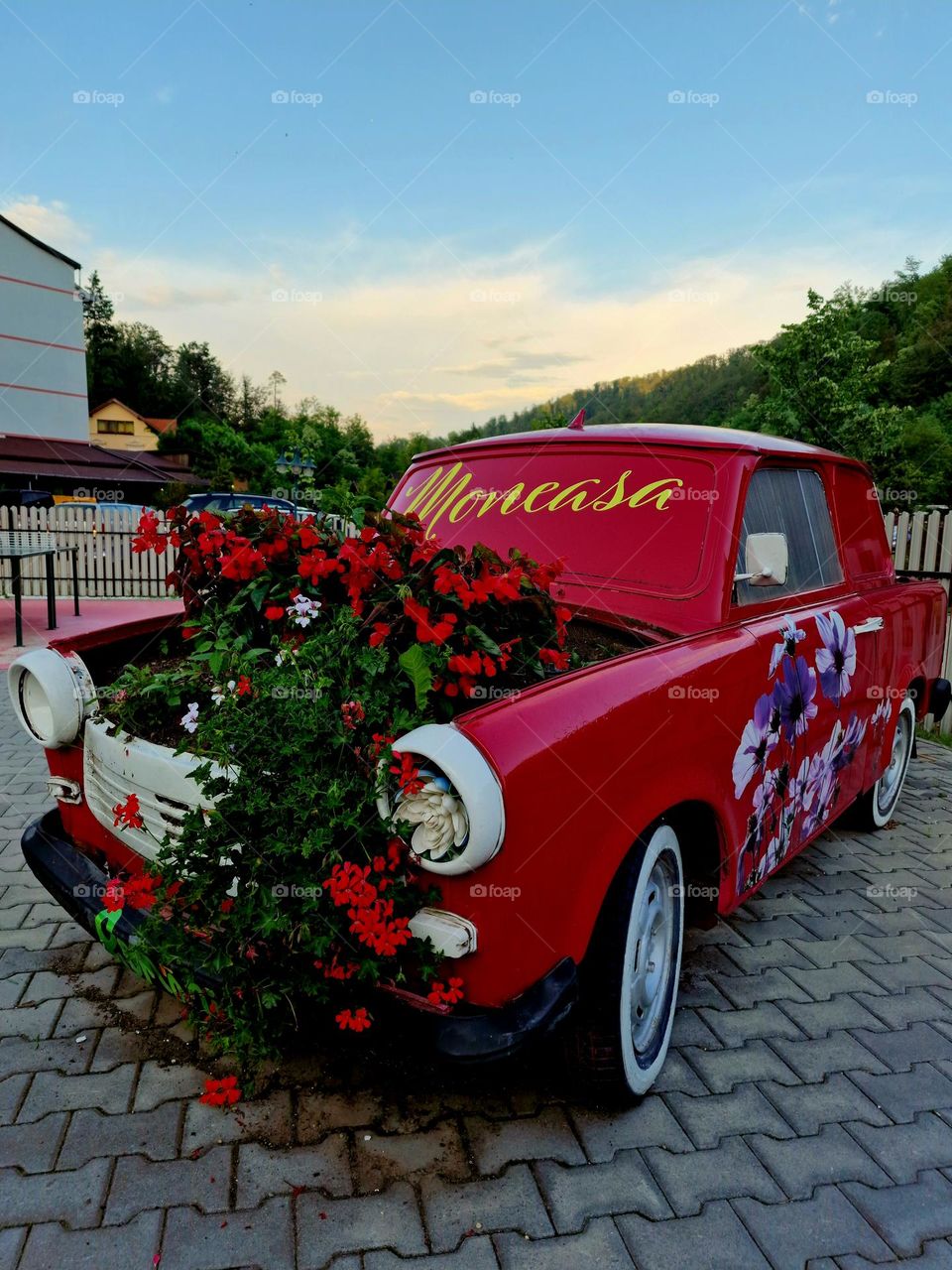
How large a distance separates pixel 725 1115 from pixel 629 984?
0.53m

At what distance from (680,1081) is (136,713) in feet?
6.19

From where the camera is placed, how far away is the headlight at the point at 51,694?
244cm

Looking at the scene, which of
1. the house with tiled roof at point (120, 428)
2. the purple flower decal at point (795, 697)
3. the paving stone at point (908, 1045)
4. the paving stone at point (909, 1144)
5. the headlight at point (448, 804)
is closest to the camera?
the headlight at point (448, 804)

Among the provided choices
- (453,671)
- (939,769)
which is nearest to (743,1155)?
(453,671)

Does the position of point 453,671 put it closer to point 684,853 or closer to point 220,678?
point 220,678

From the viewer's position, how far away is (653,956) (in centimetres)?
237

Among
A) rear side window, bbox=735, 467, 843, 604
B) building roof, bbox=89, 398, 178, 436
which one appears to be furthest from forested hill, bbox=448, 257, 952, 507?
building roof, bbox=89, 398, 178, 436

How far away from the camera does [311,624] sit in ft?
7.43

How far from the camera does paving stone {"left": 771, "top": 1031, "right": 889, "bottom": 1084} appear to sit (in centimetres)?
246

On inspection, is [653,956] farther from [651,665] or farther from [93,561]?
[93,561]

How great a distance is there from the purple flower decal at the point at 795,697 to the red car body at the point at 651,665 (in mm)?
24

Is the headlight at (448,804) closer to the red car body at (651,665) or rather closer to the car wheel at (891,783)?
the red car body at (651,665)

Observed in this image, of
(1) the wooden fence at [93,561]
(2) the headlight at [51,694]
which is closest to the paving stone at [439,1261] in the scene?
(2) the headlight at [51,694]

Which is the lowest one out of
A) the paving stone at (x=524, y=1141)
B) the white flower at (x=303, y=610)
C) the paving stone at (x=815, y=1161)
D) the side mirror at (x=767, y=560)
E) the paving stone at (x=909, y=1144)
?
the paving stone at (x=909, y=1144)
